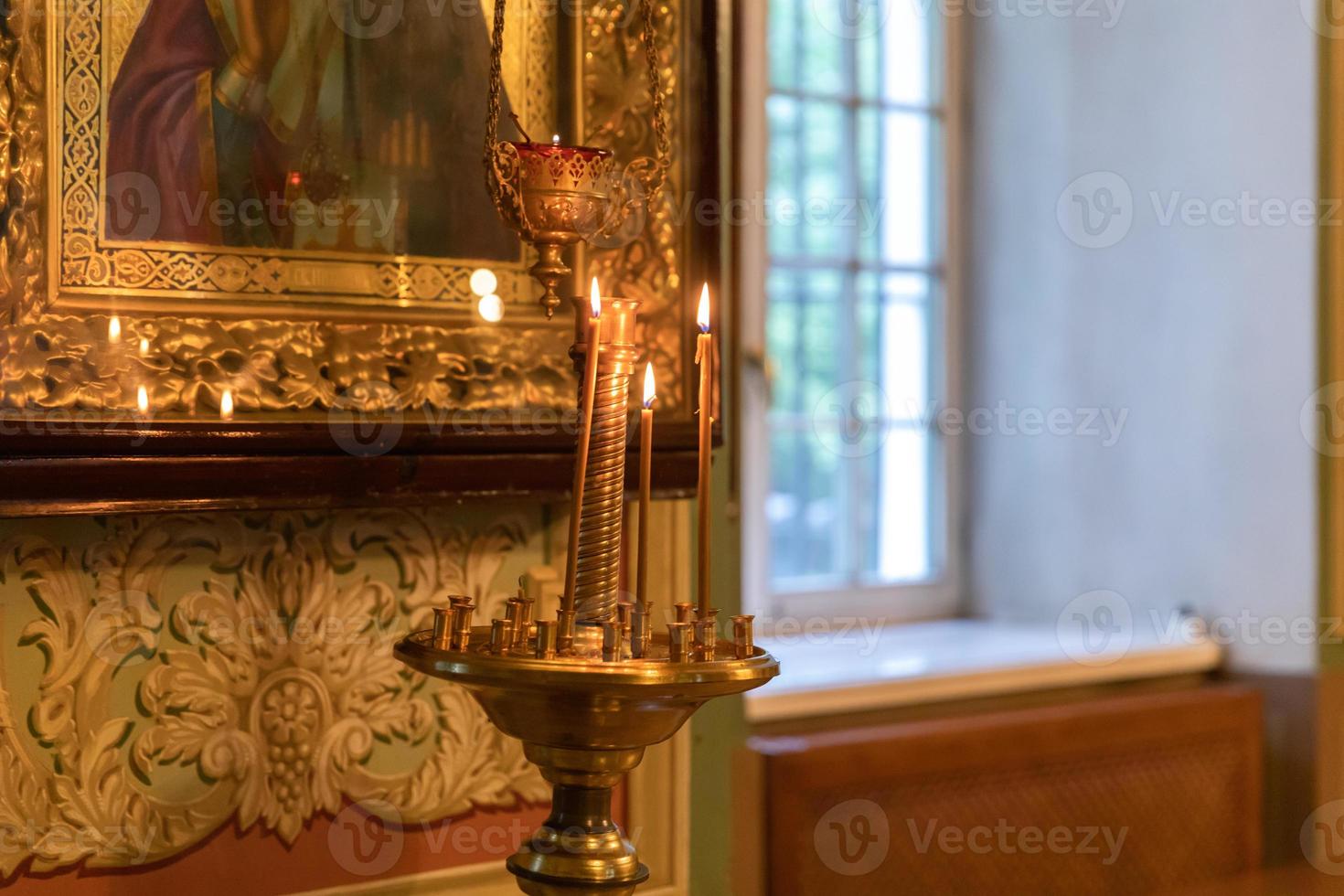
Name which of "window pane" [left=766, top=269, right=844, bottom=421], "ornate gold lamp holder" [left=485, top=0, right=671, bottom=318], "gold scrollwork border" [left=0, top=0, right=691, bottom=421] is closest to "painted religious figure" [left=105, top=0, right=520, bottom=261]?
"gold scrollwork border" [left=0, top=0, right=691, bottom=421]

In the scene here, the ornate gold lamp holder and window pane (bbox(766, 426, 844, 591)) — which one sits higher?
the ornate gold lamp holder

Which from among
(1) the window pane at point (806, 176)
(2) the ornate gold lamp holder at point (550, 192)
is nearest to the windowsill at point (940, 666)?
(1) the window pane at point (806, 176)

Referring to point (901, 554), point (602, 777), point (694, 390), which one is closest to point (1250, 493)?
point (901, 554)

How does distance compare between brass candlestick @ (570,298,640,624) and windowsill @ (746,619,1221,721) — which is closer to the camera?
brass candlestick @ (570,298,640,624)

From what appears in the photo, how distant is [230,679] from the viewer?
120 cm

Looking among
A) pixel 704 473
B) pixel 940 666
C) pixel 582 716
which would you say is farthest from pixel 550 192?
pixel 940 666

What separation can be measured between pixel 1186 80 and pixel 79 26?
1698 millimetres

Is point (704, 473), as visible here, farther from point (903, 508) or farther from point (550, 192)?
point (903, 508)

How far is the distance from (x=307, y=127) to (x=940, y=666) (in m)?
1.11

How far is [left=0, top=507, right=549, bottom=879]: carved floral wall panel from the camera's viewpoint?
111cm

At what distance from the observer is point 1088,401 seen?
236cm

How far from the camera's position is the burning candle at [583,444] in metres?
0.96

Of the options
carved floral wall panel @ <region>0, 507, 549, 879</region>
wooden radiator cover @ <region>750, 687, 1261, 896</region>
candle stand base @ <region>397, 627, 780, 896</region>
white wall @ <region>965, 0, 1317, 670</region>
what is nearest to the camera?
candle stand base @ <region>397, 627, 780, 896</region>

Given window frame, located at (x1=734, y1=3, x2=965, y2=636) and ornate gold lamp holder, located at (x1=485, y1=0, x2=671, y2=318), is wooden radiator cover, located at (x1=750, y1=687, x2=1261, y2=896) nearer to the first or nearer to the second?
window frame, located at (x1=734, y1=3, x2=965, y2=636)
